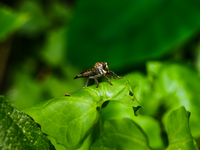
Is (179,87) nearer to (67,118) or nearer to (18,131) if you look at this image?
(67,118)

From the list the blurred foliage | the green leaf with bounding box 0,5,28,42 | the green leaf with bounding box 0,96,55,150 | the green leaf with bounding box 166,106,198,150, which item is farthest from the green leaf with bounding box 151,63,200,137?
the green leaf with bounding box 0,5,28,42

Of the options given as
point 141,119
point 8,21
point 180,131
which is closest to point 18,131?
point 180,131

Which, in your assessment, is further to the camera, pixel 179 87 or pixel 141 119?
pixel 179 87

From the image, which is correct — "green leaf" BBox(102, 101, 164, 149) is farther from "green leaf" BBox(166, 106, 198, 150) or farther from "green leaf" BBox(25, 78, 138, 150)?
"green leaf" BBox(25, 78, 138, 150)

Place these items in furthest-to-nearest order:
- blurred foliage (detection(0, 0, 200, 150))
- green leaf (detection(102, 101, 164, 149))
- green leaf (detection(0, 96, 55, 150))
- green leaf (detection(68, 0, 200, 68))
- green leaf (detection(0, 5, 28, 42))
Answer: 1. green leaf (detection(0, 5, 28, 42))
2. green leaf (detection(68, 0, 200, 68))
3. blurred foliage (detection(0, 0, 200, 150))
4. green leaf (detection(102, 101, 164, 149))
5. green leaf (detection(0, 96, 55, 150))

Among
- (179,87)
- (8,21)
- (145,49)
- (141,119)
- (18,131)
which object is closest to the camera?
(18,131)

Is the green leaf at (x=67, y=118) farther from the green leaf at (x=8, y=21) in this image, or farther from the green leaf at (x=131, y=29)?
the green leaf at (x=8, y=21)
